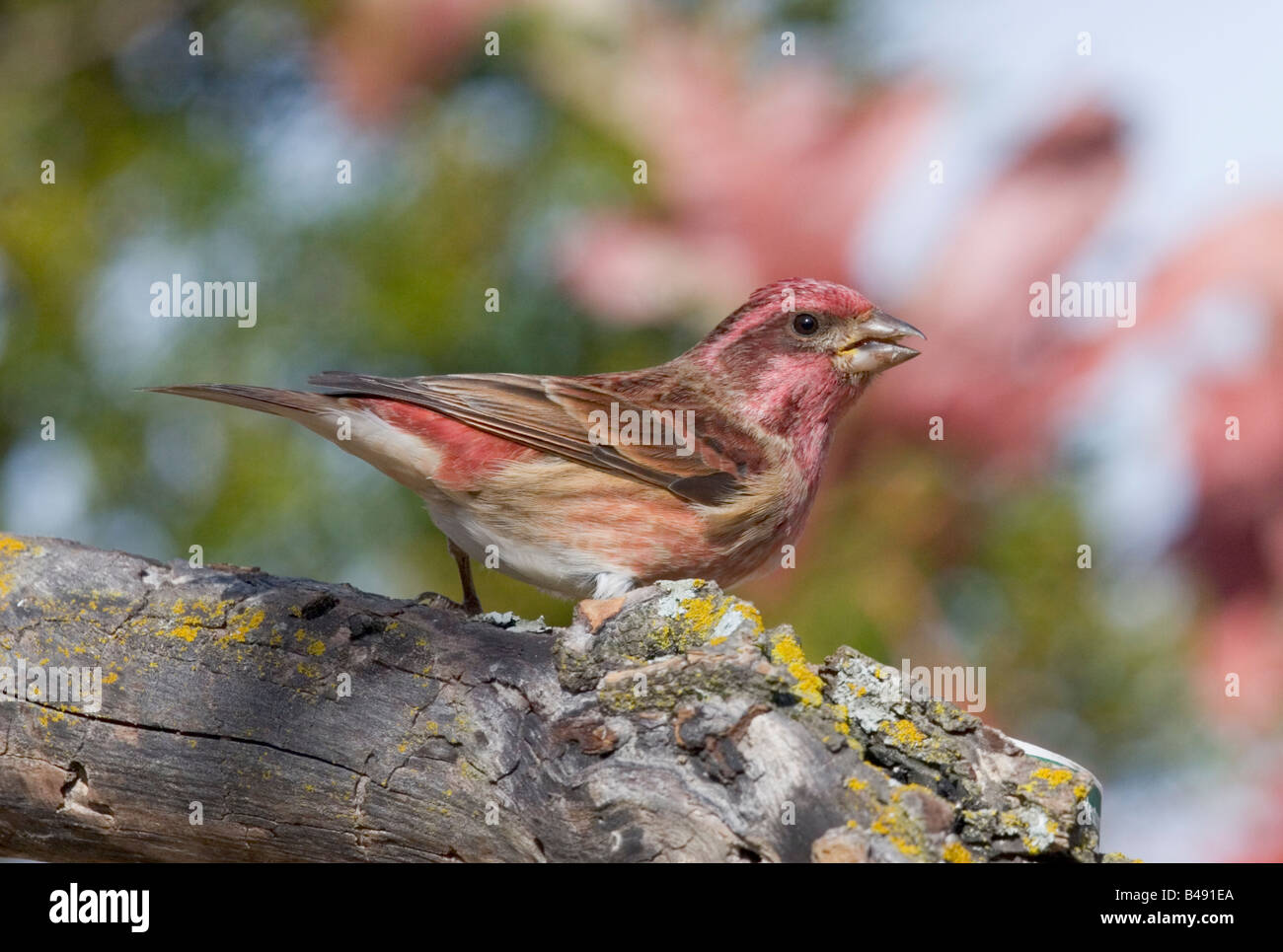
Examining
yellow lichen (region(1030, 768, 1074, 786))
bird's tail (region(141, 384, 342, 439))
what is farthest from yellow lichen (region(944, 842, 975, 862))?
bird's tail (region(141, 384, 342, 439))

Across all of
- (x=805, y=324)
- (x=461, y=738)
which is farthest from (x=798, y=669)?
(x=805, y=324)

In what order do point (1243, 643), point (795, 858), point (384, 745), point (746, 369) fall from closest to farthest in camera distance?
point (795, 858) < point (384, 745) < point (1243, 643) < point (746, 369)

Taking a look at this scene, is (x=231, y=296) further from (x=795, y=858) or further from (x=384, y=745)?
(x=795, y=858)

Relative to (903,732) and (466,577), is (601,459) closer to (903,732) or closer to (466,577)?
(466,577)

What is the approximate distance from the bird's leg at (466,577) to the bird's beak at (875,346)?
139 cm

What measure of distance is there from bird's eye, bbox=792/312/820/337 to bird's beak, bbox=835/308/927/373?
122 mm

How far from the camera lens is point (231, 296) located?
443 cm

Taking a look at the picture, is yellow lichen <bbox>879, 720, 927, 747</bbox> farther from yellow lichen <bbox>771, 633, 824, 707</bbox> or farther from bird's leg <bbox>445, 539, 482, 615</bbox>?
bird's leg <bbox>445, 539, 482, 615</bbox>

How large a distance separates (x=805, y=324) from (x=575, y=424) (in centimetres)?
87

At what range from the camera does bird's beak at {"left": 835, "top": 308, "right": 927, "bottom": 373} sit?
415 centimetres

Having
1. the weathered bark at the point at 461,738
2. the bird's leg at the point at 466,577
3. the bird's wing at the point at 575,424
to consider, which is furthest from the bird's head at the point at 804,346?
the weathered bark at the point at 461,738

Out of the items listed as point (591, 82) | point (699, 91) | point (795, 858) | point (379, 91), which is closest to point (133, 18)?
point (379, 91)

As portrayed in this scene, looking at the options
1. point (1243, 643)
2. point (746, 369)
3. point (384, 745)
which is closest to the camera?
point (384, 745)
